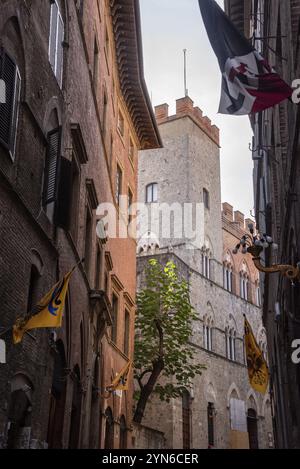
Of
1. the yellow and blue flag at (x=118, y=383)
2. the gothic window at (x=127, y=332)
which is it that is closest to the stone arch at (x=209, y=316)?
the gothic window at (x=127, y=332)

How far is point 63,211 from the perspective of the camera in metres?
11.8

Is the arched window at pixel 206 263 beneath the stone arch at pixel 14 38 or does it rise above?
above

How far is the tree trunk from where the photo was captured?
2628 cm

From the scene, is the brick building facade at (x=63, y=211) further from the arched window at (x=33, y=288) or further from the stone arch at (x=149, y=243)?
the stone arch at (x=149, y=243)

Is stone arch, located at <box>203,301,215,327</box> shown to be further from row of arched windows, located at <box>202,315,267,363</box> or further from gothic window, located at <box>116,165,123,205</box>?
gothic window, located at <box>116,165,123,205</box>

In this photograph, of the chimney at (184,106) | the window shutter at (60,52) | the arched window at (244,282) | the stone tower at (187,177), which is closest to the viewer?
the window shutter at (60,52)

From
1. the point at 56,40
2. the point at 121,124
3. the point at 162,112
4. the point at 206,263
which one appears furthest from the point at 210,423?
the point at 56,40

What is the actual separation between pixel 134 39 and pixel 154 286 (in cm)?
1189

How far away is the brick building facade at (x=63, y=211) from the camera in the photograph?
31.1 feet

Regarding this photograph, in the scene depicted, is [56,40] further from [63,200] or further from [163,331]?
[163,331]

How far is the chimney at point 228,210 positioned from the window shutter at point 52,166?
34890 millimetres

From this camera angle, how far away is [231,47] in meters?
9.80

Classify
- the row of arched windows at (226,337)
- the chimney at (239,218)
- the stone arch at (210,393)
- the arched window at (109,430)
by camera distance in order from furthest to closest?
1. the chimney at (239,218)
2. the row of arched windows at (226,337)
3. the stone arch at (210,393)
4. the arched window at (109,430)
